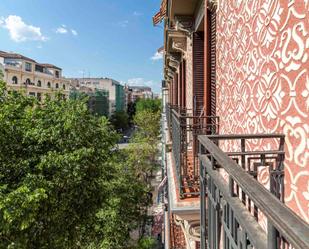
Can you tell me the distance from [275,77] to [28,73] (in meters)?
38.6

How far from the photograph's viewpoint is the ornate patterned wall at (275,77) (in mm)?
1409

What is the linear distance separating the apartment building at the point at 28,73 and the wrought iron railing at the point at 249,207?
31.9 m

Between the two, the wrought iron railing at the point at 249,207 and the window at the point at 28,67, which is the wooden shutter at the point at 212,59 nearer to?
the wrought iron railing at the point at 249,207

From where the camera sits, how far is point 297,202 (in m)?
1.44

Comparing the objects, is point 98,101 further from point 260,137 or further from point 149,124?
point 260,137

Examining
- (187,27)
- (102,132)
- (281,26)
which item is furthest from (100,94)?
(281,26)

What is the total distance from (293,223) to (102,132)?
11019mm

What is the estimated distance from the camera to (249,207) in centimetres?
134

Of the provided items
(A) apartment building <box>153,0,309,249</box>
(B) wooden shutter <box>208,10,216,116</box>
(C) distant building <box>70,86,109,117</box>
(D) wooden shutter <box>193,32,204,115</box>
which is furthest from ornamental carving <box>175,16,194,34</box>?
(C) distant building <box>70,86,109,117</box>

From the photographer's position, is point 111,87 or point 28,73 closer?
point 28,73

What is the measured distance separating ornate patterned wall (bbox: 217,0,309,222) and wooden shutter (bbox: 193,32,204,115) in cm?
208

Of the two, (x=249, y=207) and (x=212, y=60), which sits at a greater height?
(x=212, y=60)

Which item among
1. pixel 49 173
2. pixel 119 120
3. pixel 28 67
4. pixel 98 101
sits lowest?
pixel 49 173

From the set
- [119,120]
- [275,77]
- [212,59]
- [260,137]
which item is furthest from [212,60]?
[119,120]
